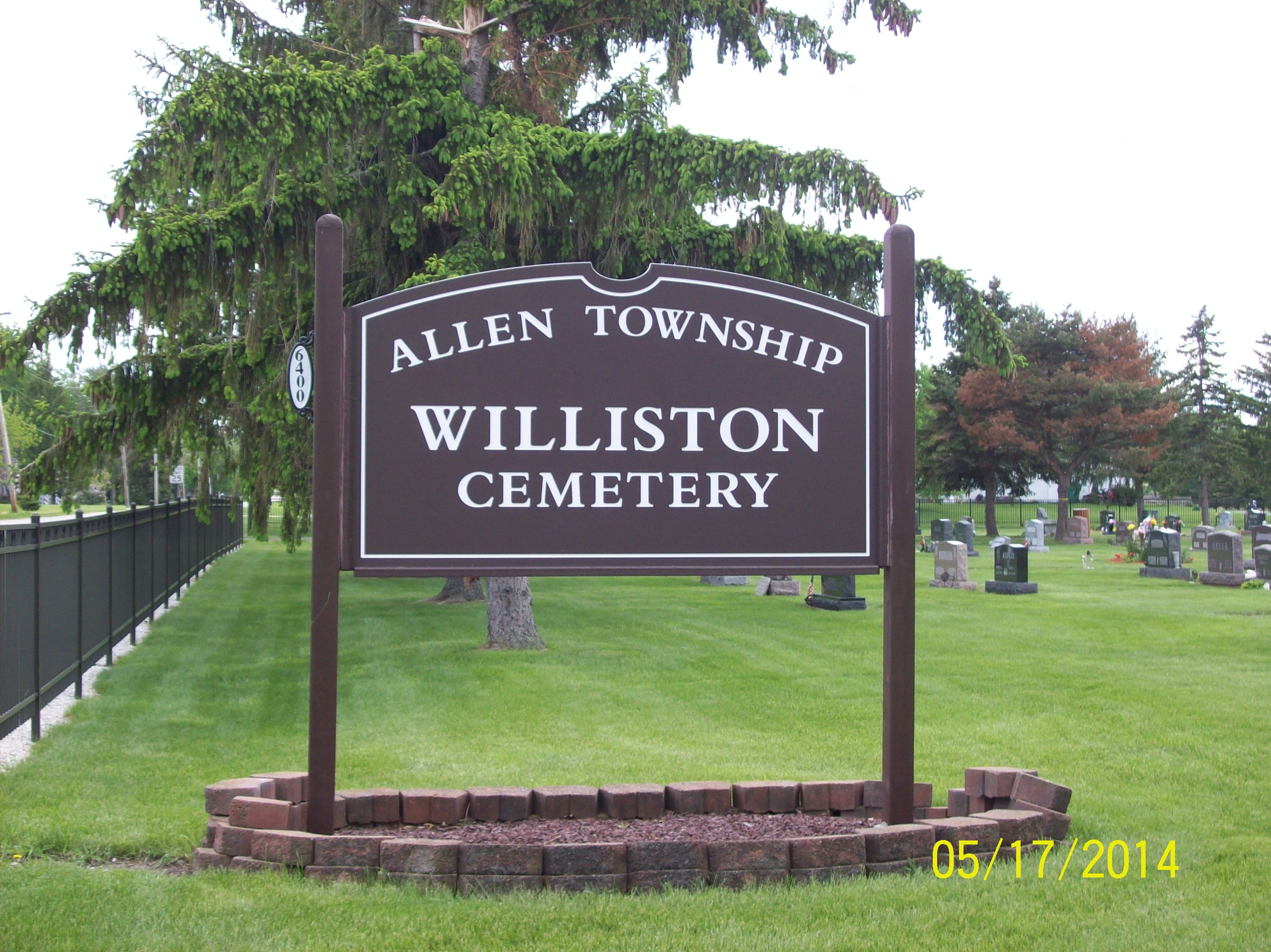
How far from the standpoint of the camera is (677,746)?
316 inches

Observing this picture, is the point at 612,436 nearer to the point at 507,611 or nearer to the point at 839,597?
the point at 507,611

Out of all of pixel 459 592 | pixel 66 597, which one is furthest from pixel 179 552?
pixel 66 597

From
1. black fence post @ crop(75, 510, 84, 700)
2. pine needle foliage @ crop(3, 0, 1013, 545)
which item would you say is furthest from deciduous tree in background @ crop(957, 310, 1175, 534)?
black fence post @ crop(75, 510, 84, 700)

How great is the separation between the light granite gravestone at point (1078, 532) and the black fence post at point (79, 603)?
127 ft

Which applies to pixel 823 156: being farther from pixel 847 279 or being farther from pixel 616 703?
pixel 616 703

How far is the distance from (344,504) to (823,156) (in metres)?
8.87

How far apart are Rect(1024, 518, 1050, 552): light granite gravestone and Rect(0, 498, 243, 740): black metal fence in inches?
1150

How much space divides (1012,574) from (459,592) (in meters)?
10.3

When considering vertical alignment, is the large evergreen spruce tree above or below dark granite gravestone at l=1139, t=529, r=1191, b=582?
above

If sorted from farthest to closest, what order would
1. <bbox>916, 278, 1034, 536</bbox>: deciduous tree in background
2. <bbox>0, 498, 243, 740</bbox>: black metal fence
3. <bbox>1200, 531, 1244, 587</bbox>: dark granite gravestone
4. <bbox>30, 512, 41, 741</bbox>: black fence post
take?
<bbox>916, 278, 1034, 536</bbox>: deciduous tree in background → <bbox>1200, 531, 1244, 587</bbox>: dark granite gravestone → <bbox>30, 512, 41, 741</bbox>: black fence post → <bbox>0, 498, 243, 740</bbox>: black metal fence

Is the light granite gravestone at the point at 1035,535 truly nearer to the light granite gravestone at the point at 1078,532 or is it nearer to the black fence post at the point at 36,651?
the light granite gravestone at the point at 1078,532

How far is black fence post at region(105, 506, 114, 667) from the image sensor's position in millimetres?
11945
